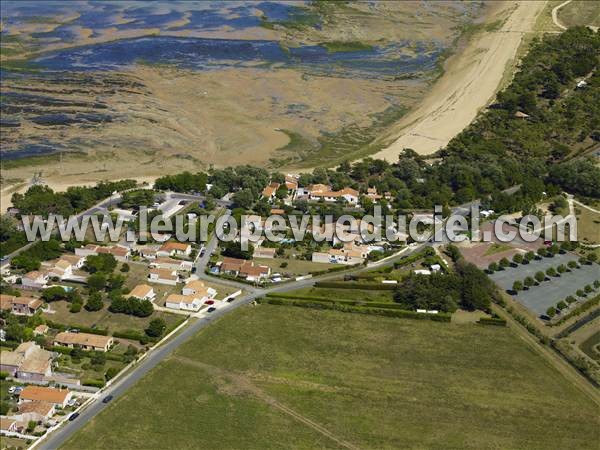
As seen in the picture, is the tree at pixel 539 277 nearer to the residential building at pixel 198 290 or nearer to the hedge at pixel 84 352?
the residential building at pixel 198 290

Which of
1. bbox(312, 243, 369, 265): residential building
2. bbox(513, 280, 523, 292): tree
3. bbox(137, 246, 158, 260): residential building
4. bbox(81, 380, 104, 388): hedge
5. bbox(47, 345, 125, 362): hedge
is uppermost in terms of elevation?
bbox(137, 246, 158, 260): residential building

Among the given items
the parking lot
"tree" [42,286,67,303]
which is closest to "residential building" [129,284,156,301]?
"tree" [42,286,67,303]

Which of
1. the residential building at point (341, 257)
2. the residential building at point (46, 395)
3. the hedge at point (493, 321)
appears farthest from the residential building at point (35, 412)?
the hedge at point (493, 321)

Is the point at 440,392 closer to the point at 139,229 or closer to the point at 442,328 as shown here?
the point at 442,328

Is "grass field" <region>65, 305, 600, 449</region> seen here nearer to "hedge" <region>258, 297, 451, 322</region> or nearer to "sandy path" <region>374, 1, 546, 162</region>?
"hedge" <region>258, 297, 451, 322</region>

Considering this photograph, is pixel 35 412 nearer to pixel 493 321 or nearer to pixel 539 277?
pixel 493 321

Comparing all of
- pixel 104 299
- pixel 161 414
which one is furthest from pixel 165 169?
pixel 161 414

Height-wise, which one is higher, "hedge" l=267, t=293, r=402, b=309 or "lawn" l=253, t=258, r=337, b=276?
"lawn" l=253, t=258, r=337, b=276

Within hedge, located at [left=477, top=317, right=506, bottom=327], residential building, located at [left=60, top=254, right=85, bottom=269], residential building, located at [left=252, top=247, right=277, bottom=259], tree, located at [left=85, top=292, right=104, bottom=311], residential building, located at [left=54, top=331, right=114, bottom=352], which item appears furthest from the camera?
residential building, located at [left=252, top=247, right=277, bottom=259]
